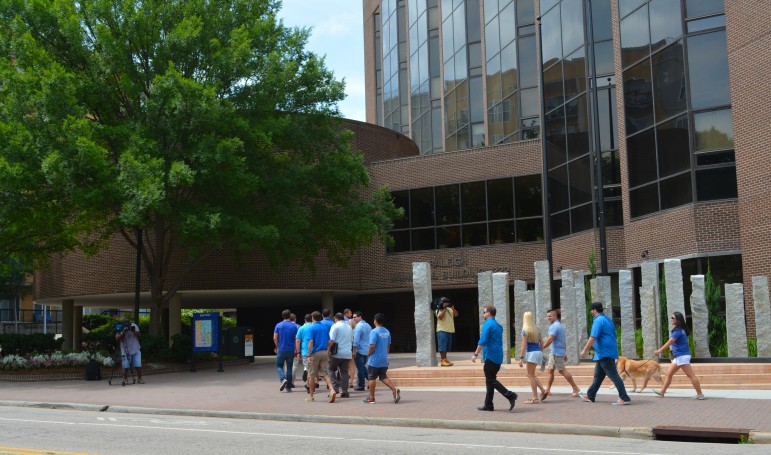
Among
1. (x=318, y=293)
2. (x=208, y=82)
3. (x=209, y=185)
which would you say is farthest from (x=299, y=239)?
(x=318, y=293)

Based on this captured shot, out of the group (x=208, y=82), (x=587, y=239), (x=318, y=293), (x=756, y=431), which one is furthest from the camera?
(x=318, y=293)

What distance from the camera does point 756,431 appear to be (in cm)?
1124

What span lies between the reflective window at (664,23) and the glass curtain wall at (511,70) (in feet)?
36.8

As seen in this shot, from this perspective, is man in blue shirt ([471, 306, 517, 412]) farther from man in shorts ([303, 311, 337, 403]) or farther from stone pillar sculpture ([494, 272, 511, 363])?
stone pillar sculpture ([494, 272, 511, 363])

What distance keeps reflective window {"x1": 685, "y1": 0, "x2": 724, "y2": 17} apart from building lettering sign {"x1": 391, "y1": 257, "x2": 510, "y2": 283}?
13.1 meters

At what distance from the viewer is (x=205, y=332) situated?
2702 cm

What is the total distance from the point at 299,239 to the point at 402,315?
40.6ft

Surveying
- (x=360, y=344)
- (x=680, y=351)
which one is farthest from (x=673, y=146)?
(x=360, y=344)

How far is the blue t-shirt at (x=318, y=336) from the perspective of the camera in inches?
656

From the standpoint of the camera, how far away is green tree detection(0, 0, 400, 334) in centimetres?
2428

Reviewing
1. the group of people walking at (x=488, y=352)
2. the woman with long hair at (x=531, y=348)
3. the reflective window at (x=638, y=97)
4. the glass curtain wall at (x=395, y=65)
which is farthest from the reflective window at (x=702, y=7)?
the glass curtain wall at (x=395, y=65)

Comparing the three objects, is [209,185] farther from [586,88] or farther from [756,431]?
[756,431]

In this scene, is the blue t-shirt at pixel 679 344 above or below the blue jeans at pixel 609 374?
above

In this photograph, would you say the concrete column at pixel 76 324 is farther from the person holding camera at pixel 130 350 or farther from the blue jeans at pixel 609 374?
the blue jeans at pixel 609 374
